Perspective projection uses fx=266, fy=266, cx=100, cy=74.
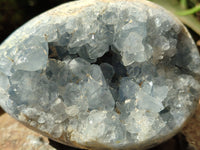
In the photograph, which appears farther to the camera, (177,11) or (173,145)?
(177,11)

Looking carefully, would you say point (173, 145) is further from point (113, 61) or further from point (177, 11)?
point (177, 11)

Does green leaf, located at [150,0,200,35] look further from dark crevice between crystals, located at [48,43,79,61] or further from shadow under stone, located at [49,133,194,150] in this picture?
dark crevice between crystals, located at [48,43,79,61]

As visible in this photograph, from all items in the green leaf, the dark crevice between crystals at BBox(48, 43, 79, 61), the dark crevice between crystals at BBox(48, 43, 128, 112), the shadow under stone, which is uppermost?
the dark crevice between crystals at BBox(48, 43, 79, 61)

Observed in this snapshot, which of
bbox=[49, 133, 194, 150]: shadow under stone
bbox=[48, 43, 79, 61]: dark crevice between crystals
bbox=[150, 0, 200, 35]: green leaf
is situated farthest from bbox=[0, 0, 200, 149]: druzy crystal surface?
bbox=[150, 0, 200, 35]: green leaf

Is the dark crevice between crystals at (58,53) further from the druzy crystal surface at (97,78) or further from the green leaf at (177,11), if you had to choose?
the green leaf at (177,11)

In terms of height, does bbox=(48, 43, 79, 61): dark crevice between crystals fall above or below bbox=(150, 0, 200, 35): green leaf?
above

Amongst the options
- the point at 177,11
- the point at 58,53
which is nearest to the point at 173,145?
the point at 58,53
